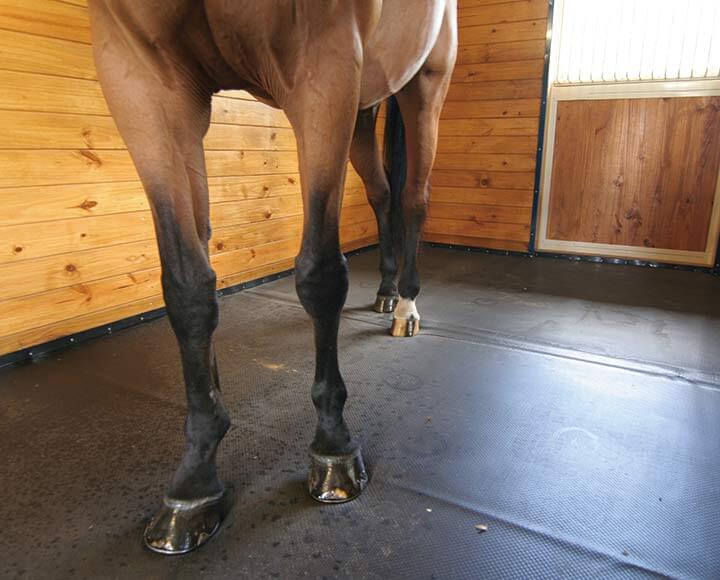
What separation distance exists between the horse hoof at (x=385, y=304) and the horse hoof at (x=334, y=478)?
1.13 metres

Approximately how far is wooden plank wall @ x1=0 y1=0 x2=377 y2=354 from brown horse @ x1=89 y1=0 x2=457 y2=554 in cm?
95

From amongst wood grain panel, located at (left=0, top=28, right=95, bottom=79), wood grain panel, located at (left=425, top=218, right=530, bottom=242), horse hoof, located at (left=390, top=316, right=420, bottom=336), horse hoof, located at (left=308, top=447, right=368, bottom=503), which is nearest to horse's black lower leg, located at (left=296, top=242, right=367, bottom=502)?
horse hoof, located at (left=308, top=447, right=368, bottom=503)

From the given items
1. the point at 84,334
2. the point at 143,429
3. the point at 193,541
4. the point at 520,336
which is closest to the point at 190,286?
the point at 193,541

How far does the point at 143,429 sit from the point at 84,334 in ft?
2.44

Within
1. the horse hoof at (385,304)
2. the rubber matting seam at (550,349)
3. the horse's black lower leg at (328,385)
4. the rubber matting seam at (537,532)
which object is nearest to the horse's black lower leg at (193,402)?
the horse's black lower leg at (328,385)

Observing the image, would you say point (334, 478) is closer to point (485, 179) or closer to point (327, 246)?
point (327, 246)

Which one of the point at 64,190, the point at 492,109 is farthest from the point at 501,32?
the point at 64,190

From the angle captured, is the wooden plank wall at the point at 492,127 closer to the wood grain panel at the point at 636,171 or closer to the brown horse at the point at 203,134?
the wood grain panel at the point at 636,171

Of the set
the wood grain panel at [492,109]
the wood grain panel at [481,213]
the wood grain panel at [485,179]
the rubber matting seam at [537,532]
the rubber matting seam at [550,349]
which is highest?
the wood grain panel at [492,109]

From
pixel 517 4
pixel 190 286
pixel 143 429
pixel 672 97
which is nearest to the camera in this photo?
pixel 190 286

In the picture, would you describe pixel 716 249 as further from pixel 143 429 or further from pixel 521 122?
pixel 143 429

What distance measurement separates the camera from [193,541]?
31.7 inches

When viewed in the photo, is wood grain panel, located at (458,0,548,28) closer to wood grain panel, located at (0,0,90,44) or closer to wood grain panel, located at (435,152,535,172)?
wood grain panel, located at (435,152,535,172)

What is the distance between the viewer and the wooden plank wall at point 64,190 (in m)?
1.47
